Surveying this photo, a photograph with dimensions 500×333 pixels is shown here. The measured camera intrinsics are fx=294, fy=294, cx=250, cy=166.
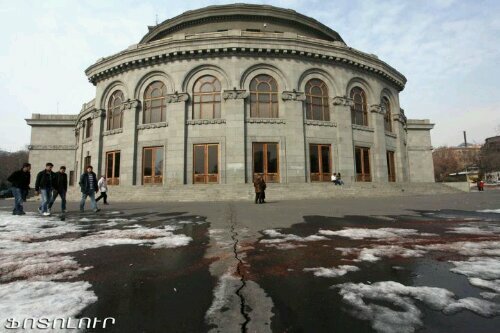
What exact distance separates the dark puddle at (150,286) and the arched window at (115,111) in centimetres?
2355

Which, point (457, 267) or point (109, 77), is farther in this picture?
point (109, 77)

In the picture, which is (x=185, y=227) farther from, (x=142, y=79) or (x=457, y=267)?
(x=142, y=79)

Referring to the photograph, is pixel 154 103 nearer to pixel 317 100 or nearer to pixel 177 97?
pixel 177 97

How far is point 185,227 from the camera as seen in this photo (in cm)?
700

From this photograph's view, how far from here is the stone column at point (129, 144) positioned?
23502mm

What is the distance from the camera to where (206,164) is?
2239 cm

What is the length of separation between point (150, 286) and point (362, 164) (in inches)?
963

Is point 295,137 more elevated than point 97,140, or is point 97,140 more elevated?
point 97,140

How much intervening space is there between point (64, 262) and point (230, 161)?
18.0 meters

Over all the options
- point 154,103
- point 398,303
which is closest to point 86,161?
point 154,103

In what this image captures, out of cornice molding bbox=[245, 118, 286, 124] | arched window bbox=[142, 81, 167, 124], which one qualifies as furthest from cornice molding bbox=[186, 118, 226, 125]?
arched window bbox=[142, 81, 167, 124]

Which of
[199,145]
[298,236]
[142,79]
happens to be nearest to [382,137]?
[199,145]

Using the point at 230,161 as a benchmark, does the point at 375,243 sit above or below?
below

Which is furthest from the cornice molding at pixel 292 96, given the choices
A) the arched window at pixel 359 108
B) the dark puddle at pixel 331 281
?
the dark puddle at pixel 331 281
